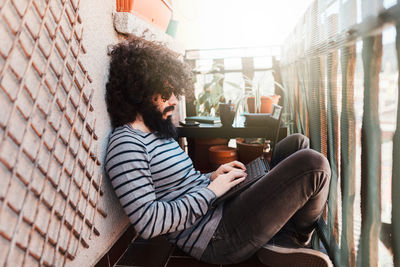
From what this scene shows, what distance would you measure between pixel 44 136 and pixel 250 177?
80 cm

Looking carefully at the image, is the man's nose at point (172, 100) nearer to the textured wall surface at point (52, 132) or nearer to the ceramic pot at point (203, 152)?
the textured wall surface at point (52, 132)

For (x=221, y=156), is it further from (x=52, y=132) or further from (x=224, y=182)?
(x=52, y=132)

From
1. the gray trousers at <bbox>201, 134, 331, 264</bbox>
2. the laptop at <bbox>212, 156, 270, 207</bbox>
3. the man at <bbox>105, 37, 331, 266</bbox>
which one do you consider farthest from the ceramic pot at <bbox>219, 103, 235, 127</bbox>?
the gray trousers at <bbox>201, 134, 331, 264</bbox>

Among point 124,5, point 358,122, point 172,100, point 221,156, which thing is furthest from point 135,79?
point 221,156

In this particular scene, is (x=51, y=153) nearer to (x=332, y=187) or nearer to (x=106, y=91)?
(x=106, y=91)

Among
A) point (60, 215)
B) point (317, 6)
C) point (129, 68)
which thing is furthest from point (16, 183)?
point (317, 6)

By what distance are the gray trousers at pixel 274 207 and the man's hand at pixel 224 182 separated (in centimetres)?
6

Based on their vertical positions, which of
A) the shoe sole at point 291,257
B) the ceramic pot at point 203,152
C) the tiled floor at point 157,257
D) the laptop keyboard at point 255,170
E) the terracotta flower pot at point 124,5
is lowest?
the tiled floor at point 157,257

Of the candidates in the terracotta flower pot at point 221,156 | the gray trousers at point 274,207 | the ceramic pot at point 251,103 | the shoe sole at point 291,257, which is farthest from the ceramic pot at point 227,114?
the shoe sole at point 291,257

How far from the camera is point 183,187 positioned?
4.02 ft

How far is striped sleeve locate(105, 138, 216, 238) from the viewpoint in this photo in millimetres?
1021

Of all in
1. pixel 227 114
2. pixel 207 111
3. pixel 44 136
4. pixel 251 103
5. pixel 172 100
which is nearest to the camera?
pixel 44 136

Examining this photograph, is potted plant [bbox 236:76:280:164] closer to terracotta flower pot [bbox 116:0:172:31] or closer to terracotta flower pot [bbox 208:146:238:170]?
terracotta flower pot [bbox 208:146:238:170]

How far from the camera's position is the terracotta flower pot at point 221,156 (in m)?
2.30
